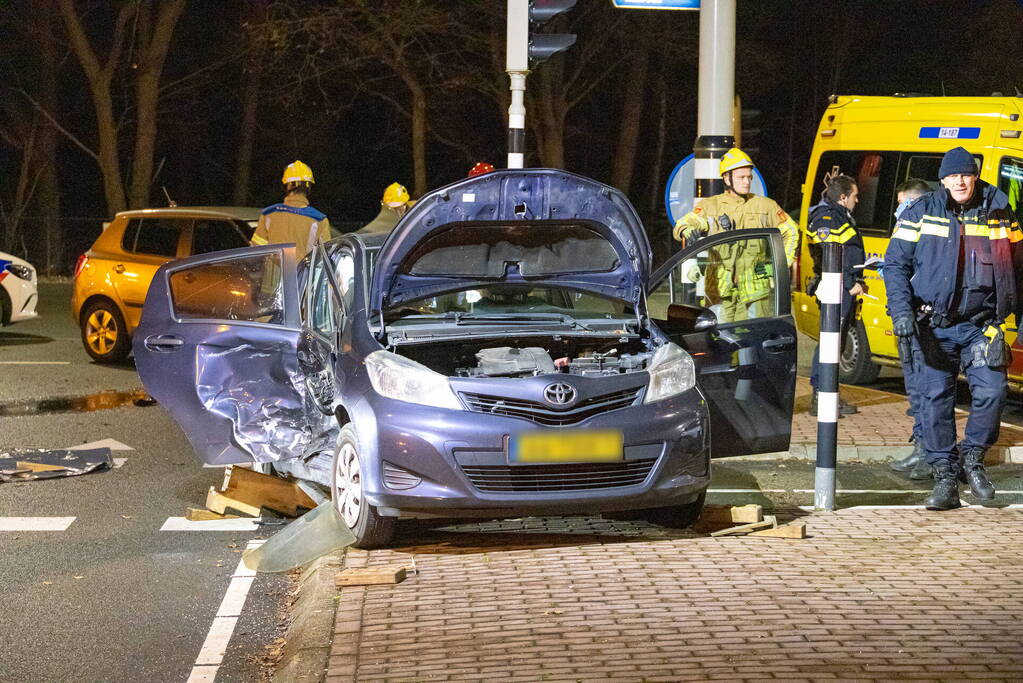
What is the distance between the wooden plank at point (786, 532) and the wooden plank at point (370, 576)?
1810mm

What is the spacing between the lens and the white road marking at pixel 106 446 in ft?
32.0

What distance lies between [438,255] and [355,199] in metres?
32.4

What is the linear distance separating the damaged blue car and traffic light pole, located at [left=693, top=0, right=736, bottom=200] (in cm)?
276

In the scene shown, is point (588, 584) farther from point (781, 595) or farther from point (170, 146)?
point (170, 146)

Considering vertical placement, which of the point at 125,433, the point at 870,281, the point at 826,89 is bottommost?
the point at 125,433

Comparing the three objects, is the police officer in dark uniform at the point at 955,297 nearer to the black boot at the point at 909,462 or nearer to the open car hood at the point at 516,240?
the black boot at the point at 909,462

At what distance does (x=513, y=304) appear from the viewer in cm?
763

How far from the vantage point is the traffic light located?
12359 mm

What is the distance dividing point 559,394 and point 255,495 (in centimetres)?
215

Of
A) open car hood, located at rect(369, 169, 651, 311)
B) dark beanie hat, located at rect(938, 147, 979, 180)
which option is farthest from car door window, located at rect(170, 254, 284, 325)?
dark beanie hat, located at rect(938, 147, 979, 180)

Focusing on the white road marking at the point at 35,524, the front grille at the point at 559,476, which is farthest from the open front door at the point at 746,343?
the white road marking at the point at 35,524

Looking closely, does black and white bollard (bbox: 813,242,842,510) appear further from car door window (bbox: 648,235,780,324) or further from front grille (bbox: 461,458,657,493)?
front grille (bbox: 461,458,657,493)

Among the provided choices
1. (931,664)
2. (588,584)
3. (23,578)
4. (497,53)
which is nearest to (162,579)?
(23,578)

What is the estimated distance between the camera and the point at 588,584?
6020 mm
